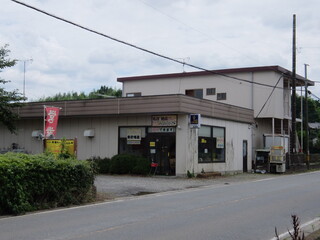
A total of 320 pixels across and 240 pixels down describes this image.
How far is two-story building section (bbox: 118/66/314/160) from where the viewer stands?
3434cm

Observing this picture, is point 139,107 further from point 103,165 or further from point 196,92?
point 196,92

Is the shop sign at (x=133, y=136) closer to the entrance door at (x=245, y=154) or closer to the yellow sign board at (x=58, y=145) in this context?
the yellow sign board at (x=58, y=145)

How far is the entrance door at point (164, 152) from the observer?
2431 centimetres

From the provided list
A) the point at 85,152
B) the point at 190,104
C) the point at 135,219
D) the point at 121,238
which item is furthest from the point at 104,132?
the point at 121,238

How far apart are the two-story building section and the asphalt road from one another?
66.0 feet

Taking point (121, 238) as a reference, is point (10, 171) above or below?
above

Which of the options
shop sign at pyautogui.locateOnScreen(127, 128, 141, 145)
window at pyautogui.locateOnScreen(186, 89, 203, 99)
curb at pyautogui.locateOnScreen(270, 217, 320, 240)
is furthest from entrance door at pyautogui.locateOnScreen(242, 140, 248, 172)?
curb at pyautogui.locateOnScreen(270, 217, 320, 240)

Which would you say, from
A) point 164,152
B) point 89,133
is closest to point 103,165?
point 89,133

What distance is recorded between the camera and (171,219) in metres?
10.3

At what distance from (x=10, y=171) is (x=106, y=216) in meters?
2.74

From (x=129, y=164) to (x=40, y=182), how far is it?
12564 millimetres

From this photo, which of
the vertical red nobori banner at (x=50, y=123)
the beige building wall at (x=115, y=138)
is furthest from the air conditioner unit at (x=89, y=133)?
the vertical red nobori banner at (x=50, y=123)

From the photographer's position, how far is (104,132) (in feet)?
86.4

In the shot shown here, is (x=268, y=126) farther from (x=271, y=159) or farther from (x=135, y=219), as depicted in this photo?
(x=135, y=219)
